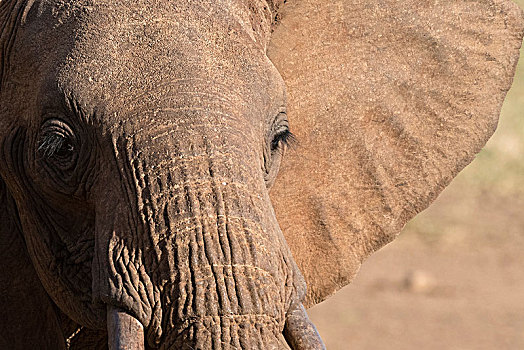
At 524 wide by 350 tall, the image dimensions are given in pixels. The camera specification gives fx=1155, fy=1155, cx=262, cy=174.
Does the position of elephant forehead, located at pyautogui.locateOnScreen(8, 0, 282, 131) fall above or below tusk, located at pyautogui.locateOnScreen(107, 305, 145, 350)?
above

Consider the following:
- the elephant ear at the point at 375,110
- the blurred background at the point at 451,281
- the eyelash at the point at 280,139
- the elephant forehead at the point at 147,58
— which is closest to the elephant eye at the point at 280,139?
the eyelash at the point at 280,139

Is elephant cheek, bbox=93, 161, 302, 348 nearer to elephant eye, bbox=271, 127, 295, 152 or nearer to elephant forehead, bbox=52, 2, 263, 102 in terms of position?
elephant forehead, bbox=52, 2, 263, 102

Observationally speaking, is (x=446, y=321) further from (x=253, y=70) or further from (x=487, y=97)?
(x=253, y=70)

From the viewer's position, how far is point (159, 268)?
1.88 metres

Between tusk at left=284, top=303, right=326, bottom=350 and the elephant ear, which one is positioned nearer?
tusk at left=284, top=303, right=326, bottom=350

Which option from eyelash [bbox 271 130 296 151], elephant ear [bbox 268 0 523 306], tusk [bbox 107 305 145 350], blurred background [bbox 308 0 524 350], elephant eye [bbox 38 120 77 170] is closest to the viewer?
tusk [bbox 107 305 145 350]

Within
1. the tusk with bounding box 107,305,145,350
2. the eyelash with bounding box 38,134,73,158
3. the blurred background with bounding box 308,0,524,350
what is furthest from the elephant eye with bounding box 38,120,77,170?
the blurred background with bounding box 308,0,524,350

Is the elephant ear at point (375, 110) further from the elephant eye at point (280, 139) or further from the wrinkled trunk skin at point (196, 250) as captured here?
the wrinkled trunk skin at point (196, 250)

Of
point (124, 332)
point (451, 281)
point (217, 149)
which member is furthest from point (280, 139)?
point (451, 281)

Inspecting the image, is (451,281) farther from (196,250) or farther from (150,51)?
(196,250)

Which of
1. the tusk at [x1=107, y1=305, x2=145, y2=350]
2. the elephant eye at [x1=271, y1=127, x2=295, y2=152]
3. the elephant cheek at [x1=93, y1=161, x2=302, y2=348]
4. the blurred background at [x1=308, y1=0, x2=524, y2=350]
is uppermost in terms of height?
the blurred background at [x1=308, y1=0, x2=524, y2=350]

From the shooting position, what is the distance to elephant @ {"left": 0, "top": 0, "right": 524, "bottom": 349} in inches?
73.9

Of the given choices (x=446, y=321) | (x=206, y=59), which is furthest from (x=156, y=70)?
(x=446, y=321)

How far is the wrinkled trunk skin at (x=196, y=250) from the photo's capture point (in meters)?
1.83
